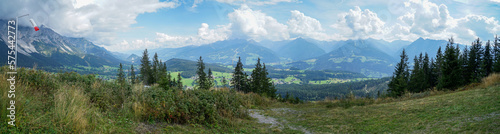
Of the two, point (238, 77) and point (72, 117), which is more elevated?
point (72, 117)

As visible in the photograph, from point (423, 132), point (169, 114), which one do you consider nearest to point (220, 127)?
point (169, 114)

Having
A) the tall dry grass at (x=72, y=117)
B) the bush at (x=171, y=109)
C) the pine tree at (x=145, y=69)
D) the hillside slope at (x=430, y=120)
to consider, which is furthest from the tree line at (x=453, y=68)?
the pine tree at (x=145, y=69)

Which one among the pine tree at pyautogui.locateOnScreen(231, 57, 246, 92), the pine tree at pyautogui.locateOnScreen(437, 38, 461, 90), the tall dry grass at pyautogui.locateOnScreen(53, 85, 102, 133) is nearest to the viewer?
the tall dry grass at pyautogui.locateOnScreen(53, 85, 102, 133)

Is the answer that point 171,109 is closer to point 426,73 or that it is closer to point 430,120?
point 430,120

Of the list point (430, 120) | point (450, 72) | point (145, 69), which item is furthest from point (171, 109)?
point (145, 69)

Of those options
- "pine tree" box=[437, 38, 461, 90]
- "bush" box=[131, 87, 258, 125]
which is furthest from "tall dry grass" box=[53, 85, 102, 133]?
"pine tree" box=[437, 38, 461, 90]

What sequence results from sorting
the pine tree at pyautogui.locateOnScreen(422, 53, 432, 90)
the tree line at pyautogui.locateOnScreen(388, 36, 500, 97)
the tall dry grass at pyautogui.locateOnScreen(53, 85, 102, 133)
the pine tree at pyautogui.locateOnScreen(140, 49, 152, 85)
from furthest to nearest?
the pine tree at pyautogui.locateOnScreen(140, 49, 152, 85)
the pine tree at pyautogui.locateOnScreen(422, 53, 432, 90)
the tree line at pyautogui.locateOnScreen(388, 36, 500, 97)
the tall dry grass at pyautogui.locateOnScreen(53, 85, 102, 133)

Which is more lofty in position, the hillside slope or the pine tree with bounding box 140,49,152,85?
the pine tree with bounding box 140,49,152,85

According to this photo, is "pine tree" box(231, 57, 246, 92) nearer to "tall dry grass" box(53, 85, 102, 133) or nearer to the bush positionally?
the bush

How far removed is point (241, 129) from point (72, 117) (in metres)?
5.11

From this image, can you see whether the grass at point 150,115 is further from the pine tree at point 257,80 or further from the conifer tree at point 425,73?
the conifer tree at point 425,73

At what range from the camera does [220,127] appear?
7.58 m

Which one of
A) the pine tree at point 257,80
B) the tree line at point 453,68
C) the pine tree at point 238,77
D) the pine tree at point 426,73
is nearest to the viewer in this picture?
the tree line at point 453,68

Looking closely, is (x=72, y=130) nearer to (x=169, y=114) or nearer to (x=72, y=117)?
(x=72, y=117)
